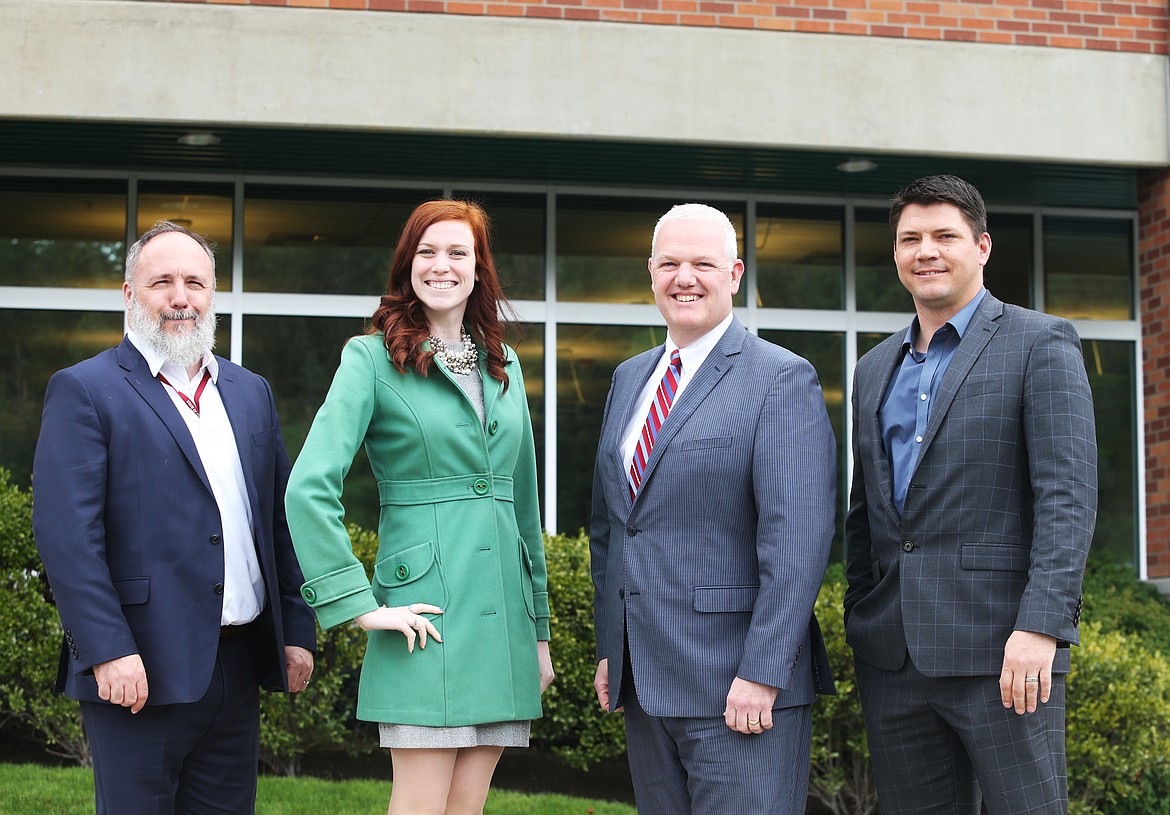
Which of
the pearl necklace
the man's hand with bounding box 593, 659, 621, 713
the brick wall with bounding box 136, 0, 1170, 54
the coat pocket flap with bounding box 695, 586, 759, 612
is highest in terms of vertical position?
the brick wall with bounding box 136, 0, 1170, 54

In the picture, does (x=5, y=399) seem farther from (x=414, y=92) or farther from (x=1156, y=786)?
(x=1156, y=786)

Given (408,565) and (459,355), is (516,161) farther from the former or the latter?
(408,565)

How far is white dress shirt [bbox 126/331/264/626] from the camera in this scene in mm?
3586

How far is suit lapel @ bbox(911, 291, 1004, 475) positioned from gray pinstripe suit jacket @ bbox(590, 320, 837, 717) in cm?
30

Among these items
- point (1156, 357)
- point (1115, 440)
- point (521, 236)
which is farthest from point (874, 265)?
point (521, 236)

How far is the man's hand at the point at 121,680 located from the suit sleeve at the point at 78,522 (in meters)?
0.02

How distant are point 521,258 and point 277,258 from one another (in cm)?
188

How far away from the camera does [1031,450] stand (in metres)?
3.30

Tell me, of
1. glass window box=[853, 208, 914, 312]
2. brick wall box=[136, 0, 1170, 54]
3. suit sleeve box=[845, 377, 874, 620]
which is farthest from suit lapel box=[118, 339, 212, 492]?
glass window box=[853, 208, 914, 312]

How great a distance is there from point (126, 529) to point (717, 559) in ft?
5.37

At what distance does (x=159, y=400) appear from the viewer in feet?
11.6

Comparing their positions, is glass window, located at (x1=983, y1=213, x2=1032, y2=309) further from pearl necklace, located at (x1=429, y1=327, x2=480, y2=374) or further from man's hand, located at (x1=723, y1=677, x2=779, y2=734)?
man's hand, located at (x1=723, y1=677, x2=779, y2=734)

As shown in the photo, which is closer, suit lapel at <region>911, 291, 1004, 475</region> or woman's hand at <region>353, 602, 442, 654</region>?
woman's hand at <region>353, 602, 442, 654</region>

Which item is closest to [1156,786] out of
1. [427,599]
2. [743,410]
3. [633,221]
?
[743,410]
